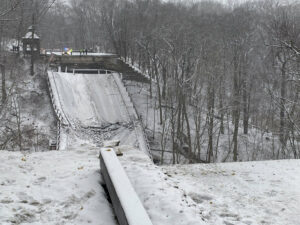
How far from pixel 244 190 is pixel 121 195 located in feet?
11.1

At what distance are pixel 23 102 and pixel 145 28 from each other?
15.3m

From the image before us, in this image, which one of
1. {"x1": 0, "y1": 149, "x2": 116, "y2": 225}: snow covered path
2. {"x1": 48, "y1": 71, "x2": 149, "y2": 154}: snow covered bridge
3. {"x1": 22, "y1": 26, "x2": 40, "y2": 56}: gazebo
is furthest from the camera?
{"x1": 22, "y1": 26, "x2": 40, "y2": 56}: gazebo

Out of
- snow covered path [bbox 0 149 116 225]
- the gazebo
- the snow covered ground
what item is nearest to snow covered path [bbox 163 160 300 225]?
the snow covered ground

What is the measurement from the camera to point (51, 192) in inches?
229

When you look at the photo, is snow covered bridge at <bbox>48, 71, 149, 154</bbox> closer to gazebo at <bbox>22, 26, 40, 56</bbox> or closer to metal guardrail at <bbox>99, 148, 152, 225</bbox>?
gazebo at <bbox>22, 26, 40, 56</bbox>

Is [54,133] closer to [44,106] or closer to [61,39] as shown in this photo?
[44,106]

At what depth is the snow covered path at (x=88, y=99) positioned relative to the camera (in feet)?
80.3

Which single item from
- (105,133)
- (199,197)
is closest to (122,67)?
(105,133)

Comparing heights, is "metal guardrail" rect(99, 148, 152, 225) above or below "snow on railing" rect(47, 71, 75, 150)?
above

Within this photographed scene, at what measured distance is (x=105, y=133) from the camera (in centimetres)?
2261

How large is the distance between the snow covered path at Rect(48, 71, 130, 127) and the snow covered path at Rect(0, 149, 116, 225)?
16117mm

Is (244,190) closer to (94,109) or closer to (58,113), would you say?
(58,113)

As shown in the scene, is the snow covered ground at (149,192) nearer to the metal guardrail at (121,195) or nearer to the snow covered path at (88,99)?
the metal guardrail at (121,195)

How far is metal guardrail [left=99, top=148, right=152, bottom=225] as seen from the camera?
4.36 metres
